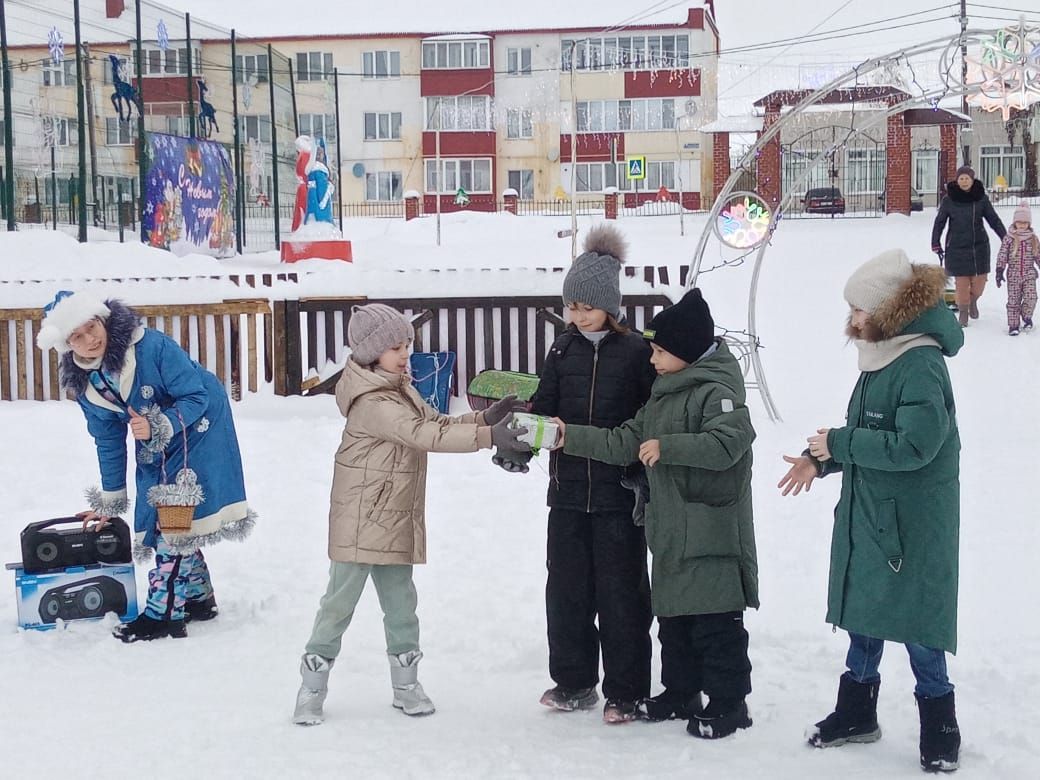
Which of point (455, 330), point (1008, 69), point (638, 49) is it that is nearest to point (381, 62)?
point (638, 49)

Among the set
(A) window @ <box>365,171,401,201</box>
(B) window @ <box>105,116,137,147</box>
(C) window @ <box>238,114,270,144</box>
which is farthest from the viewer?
(A) window @ <box>365,171,401,201</box>

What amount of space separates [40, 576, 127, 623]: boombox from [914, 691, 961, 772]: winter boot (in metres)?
3.71

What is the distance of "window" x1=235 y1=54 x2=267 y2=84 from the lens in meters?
27.1

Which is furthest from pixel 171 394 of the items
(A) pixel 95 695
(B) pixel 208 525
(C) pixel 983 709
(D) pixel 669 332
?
(C) pixel 983 709

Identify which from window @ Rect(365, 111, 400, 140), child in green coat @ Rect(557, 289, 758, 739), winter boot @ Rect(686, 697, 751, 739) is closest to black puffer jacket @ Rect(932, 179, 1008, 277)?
child in green coat @ Rect(557, 289, 758, 739)

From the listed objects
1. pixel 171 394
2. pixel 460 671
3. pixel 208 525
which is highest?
pixel 171 394

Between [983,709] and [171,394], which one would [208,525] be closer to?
[171,394]

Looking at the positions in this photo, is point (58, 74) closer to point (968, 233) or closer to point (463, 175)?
point (968, 233)

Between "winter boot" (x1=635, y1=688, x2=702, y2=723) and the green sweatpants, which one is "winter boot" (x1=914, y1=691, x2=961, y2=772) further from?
the green sweatpants

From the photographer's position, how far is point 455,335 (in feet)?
37.9

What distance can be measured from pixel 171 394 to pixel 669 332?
7.96ft

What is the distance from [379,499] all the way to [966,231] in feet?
42.1

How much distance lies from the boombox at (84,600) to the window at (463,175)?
4421 centimetres

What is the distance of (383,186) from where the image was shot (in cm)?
5075
